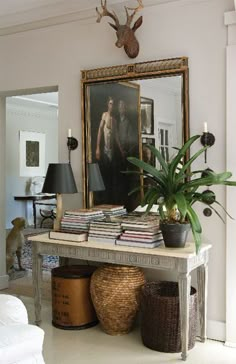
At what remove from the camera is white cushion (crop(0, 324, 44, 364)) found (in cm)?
181

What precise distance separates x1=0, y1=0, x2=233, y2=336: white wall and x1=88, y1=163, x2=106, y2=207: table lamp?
0.23m

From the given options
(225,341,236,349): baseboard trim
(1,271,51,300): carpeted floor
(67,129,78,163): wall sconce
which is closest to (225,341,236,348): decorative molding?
(225,341,236,349): baseboard trim

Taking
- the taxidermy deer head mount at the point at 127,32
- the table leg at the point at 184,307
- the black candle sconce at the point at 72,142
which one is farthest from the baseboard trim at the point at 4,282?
the taxidermy deer head mount at the point at 127,32

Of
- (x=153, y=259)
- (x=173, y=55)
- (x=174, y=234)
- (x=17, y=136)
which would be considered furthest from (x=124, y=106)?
(x=17, y=136)

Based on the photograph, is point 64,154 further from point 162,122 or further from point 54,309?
point 54,309

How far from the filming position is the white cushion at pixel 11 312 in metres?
2.11

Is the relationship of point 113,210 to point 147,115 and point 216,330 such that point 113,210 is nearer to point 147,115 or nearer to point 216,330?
point 147,115

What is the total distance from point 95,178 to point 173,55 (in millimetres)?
1207

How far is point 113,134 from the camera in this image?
3.72m

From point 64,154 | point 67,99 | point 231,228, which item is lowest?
point 231,228

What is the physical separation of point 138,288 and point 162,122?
1.34 m

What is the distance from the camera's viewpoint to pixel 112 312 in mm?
3293

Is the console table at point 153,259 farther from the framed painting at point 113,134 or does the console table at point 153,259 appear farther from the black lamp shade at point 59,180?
the framed painting at point 113,134

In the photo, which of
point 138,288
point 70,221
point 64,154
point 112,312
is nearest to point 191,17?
point 64,154
